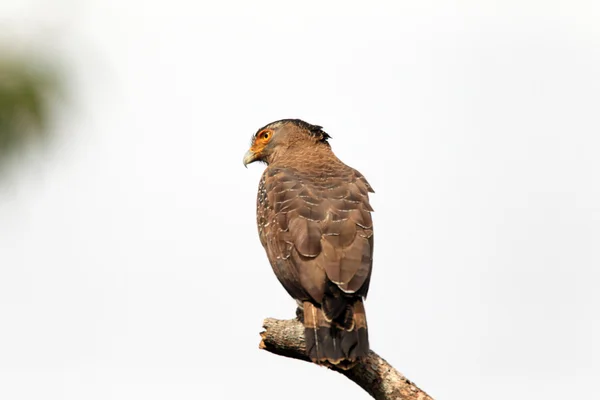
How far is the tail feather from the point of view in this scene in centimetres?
638

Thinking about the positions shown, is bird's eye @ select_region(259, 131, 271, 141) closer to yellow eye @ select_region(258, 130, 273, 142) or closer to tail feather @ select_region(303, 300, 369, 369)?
yellow eye @ select_region(258, 130, 273, 142)

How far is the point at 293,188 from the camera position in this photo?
8055mm

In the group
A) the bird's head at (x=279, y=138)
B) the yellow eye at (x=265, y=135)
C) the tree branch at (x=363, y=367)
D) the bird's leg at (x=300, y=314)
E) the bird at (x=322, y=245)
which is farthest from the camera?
the yellow eye at (x=265, y=135)

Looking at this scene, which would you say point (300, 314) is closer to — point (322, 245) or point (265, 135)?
point (322, 245)

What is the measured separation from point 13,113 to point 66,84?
0.57ft

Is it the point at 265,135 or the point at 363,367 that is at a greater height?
the point at 265,135

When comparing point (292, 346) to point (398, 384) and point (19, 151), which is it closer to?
point (398, 384)

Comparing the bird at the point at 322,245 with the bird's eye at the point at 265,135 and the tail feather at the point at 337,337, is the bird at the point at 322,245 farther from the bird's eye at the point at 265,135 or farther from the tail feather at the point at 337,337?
the bird's eye at the point at 265,135

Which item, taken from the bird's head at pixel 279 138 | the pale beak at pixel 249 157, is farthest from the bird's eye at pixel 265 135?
the pale beak at pixel 249 157

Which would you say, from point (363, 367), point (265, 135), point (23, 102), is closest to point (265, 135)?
point (265, 135)

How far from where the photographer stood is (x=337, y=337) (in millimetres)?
6477

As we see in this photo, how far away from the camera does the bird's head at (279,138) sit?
33.0ft

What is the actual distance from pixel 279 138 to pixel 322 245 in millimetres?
3337

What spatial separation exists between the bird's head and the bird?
0.79 metres
